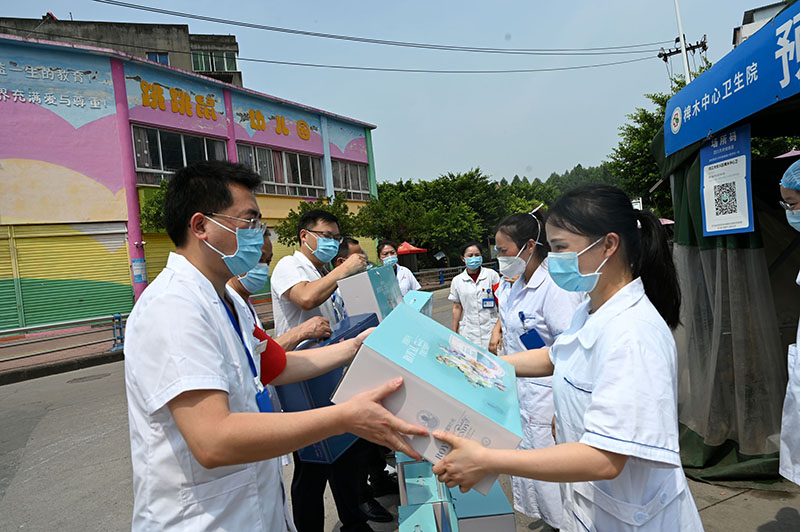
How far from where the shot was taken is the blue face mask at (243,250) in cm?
166

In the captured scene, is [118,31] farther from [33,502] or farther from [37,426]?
[33,502]

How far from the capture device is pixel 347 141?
72.1 feet

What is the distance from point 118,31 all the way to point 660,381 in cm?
2596

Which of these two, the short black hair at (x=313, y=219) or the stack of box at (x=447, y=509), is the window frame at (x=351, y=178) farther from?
the stack of box at (x=447, y=509)

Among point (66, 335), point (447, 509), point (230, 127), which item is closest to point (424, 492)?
point (447, 509)

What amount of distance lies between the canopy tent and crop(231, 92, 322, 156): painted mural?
52.4ft

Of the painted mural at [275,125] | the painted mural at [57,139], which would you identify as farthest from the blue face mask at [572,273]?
the painted mural at [275,125]

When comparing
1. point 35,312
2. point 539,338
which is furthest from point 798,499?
point 35,312

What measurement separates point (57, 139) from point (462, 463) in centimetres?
1520

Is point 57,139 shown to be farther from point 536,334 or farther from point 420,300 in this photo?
point 536,334

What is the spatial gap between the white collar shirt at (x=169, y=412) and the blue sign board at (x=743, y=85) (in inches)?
117

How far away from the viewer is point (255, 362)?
66.1 inches

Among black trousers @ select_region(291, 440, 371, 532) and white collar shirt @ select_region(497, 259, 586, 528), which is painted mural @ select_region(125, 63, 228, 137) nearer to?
black trousers @ select_region(291, 440, 371, 532)

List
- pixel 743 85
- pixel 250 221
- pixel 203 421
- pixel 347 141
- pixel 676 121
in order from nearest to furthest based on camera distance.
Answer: pixel 203 421
pixel 250 221
pixel 743 85
pixel 676 121
pixel 347 141
